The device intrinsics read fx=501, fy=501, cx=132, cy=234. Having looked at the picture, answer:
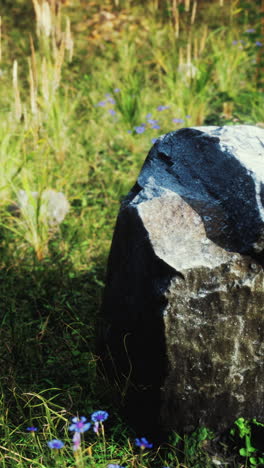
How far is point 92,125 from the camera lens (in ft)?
12.8

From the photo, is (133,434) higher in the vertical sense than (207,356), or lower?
lower

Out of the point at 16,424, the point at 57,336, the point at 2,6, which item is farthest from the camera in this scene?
the point at 2,6

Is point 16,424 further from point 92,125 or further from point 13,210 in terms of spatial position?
point 92,125

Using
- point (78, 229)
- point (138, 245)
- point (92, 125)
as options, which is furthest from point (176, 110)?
point (138, 245)

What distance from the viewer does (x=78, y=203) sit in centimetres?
332

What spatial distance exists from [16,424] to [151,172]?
1.10m

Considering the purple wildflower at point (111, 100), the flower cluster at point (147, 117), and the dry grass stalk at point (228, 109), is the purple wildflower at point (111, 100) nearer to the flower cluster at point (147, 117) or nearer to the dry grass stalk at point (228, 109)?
the flower cluster at point (147, 117)

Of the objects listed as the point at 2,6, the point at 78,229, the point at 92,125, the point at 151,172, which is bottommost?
the point at 78,229

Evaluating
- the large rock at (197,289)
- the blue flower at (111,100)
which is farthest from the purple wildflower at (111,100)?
the large rock at (197,289)

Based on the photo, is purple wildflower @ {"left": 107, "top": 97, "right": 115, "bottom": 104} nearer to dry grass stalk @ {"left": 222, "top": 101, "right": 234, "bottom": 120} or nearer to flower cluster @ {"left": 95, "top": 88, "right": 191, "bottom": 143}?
flower cluster @ {"left": 95, "top": 88, "right": 191, "bottom": 143}

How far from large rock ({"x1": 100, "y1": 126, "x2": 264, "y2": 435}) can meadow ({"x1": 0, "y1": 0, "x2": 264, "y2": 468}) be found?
12 centimetres

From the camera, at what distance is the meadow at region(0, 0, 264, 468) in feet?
5.76

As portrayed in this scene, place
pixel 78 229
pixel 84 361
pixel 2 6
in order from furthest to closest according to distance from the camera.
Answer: pixel 2 6
pixel 78 229
pixel 84 361

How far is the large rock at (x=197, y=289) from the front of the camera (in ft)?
5.20
